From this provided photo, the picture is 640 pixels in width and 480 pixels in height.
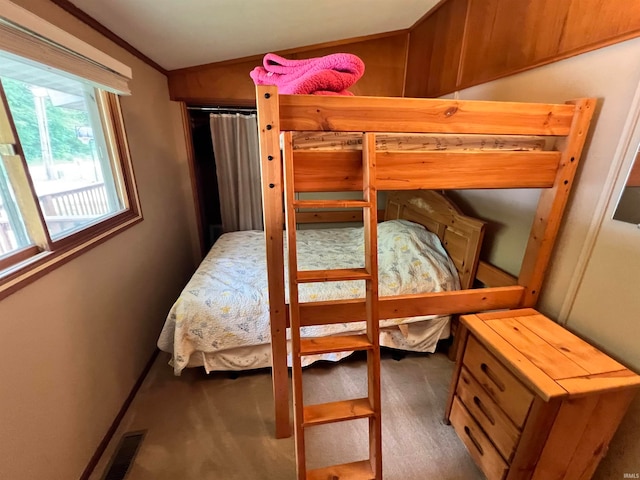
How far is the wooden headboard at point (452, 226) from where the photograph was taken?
6.31 ft

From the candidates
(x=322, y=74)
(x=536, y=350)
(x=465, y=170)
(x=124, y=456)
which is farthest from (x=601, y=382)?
(x=124, y=456)

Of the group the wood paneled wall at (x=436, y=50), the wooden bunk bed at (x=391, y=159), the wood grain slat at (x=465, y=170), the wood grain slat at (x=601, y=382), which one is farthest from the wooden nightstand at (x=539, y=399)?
the wood paneled wall at (x=436, y=50)

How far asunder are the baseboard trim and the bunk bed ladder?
3.61 ft

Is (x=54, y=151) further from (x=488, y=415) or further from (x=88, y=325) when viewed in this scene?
(x=488, y=415)

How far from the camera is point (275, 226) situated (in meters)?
1.22

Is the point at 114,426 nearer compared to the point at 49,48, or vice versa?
the point at 49,48

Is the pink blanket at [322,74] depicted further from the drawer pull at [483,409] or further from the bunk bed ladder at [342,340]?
the drawer pull at [483,409]

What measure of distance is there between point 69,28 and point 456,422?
9.66 feet

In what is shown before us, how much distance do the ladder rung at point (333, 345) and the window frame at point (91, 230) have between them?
1126 millimetres

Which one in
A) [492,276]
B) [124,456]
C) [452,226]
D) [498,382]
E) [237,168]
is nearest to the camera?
[498,382]

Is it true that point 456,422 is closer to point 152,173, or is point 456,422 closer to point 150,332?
point 150,332

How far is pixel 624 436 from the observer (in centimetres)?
121

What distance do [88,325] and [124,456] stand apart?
734mm

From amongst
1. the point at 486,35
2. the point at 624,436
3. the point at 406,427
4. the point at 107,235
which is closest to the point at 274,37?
the point at 486,35
